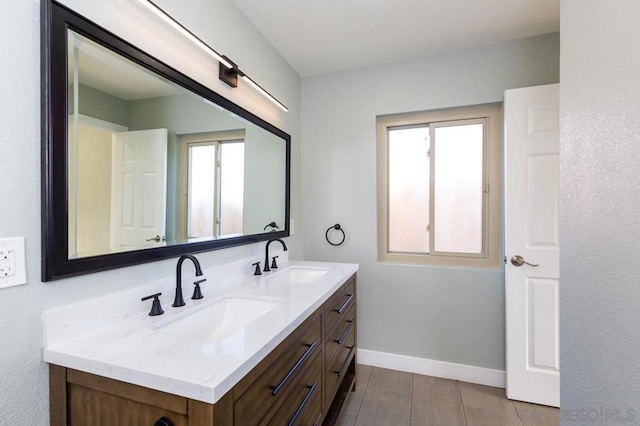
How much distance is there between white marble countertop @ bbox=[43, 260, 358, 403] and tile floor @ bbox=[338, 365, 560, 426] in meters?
1.16

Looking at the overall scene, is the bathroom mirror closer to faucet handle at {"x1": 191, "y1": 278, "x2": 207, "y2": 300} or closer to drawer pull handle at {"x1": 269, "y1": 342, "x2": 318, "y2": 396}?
faucet handle at {"x1": 191, "y1": 278, "x2": 207, "y2": 300}

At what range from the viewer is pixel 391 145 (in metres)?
2.53

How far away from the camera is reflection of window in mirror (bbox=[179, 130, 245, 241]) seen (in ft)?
4.50

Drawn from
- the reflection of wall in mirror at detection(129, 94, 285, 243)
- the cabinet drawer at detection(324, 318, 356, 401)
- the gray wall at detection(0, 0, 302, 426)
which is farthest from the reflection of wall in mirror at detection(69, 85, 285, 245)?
the cabinet drawer at detection(324, 318, 356, 401)

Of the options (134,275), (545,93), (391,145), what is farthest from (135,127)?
(545,93)

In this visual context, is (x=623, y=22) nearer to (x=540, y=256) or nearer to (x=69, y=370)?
(x=540, y=256)

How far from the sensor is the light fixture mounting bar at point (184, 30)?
3.69 ft

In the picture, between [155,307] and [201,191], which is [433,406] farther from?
[201,191]

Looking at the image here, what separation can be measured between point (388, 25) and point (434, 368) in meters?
2.56

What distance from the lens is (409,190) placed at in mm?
2471

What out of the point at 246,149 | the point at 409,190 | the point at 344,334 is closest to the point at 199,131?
the point at 246,149

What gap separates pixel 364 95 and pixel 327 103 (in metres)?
0.34

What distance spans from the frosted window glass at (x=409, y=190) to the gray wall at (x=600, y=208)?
4.41 ft

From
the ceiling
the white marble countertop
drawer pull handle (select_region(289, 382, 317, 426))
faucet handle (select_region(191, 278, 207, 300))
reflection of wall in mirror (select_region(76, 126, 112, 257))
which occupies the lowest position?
drawer pull handle (select_region(289, 382, 317, 426))
